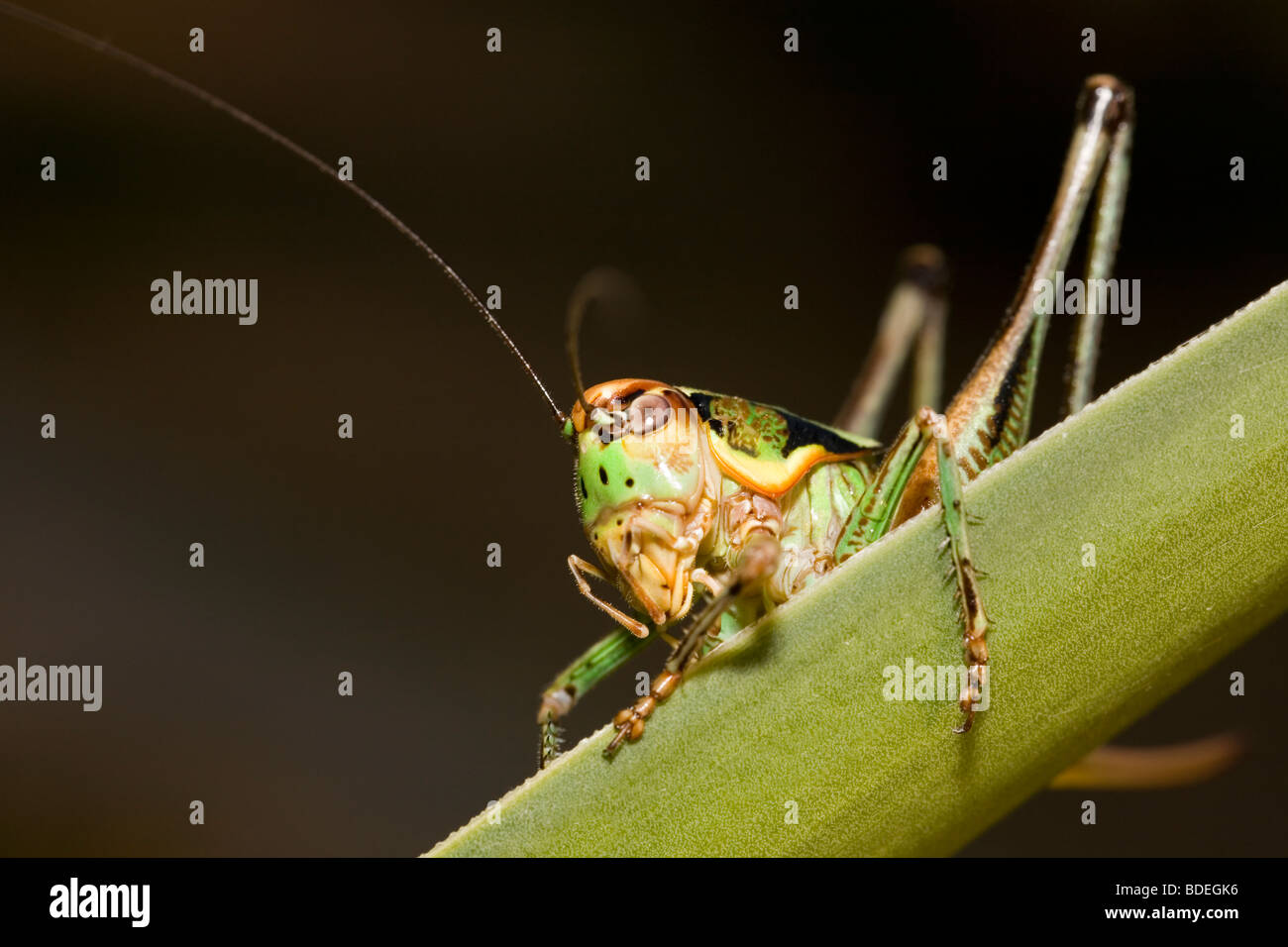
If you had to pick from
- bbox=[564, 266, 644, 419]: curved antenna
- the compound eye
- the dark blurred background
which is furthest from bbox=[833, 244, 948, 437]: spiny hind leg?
bbox=[564, 266, 644, 419]: curved antenna

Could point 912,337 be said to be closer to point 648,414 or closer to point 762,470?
point 762,470

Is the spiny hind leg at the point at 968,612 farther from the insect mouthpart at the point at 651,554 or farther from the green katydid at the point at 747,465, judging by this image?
the insect mouthpart at the point at 651,554

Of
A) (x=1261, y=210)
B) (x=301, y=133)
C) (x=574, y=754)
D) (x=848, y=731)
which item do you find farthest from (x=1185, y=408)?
(x=301, y=133)

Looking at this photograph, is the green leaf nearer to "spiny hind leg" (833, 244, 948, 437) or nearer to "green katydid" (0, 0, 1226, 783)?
"green katydid" (0, 0, 1226, 783)

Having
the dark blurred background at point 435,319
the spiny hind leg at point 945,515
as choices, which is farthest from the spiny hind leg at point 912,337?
the spiny hind leg at point 945,515

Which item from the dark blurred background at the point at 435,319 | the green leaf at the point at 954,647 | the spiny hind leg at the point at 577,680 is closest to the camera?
the green leaf at the point at 954,647

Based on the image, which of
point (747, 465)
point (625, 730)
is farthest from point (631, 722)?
point (747, 465)
